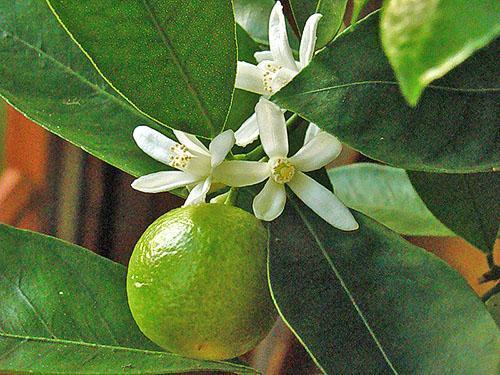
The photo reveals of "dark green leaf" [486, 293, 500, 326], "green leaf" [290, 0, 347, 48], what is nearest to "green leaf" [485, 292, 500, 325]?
"dark green leaf" [486, 293, 500, 326]

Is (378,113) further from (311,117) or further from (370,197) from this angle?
(370,197)

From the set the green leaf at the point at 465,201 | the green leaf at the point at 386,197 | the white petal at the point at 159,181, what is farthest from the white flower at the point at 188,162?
the green leaf at the point at 386,197

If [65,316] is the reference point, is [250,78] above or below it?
above

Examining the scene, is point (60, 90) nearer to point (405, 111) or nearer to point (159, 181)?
point (159, 181)

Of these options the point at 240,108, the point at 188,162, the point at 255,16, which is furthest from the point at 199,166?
the point at 255,16

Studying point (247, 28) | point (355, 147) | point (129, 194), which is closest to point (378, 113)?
point (355, 147)

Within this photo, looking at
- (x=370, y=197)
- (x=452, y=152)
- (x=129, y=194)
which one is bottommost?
(x=129, y=194)

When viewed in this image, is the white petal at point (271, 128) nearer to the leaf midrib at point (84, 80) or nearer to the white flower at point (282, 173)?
the white flower at point (282, 173)
